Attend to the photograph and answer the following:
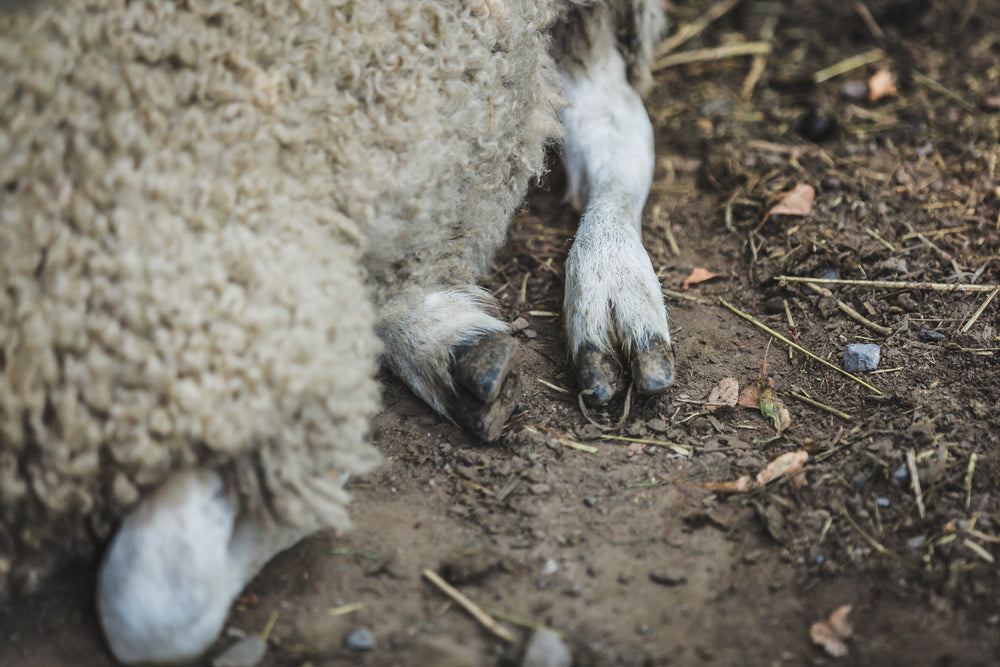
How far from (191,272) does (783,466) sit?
1555 mm

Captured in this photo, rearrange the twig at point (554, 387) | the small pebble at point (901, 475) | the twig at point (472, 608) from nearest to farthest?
the twig at point (472, 608) < the small pebble at point (901, 475) < the twig at point (554, 387)

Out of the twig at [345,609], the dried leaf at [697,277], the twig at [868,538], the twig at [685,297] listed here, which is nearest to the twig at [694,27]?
the dried leaf at [697,277]

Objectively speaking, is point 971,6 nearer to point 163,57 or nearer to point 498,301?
point 498,301

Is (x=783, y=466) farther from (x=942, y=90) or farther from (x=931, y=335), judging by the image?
(x=942, y=90)

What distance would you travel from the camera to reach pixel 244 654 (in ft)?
6.09

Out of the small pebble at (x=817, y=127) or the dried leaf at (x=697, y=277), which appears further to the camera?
the small pebble at (x=817, y=127)

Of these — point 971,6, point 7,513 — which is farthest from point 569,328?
point 971,6

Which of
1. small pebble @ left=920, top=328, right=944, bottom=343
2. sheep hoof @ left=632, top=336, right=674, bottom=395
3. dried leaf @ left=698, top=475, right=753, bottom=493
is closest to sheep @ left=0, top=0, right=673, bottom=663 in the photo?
sheep hoof @ left=632, top=336, right=674, bottom=395

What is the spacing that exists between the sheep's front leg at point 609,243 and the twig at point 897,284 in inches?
20.9

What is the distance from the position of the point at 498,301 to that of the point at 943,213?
166cm

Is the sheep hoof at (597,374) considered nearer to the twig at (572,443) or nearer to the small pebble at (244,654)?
the twig at (572,443)

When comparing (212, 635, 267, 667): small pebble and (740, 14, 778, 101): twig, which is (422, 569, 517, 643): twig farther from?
(740, 14, 778, 101): twig

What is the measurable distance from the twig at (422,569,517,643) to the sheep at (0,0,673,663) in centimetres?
29

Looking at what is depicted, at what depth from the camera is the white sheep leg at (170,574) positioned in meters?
1.72
